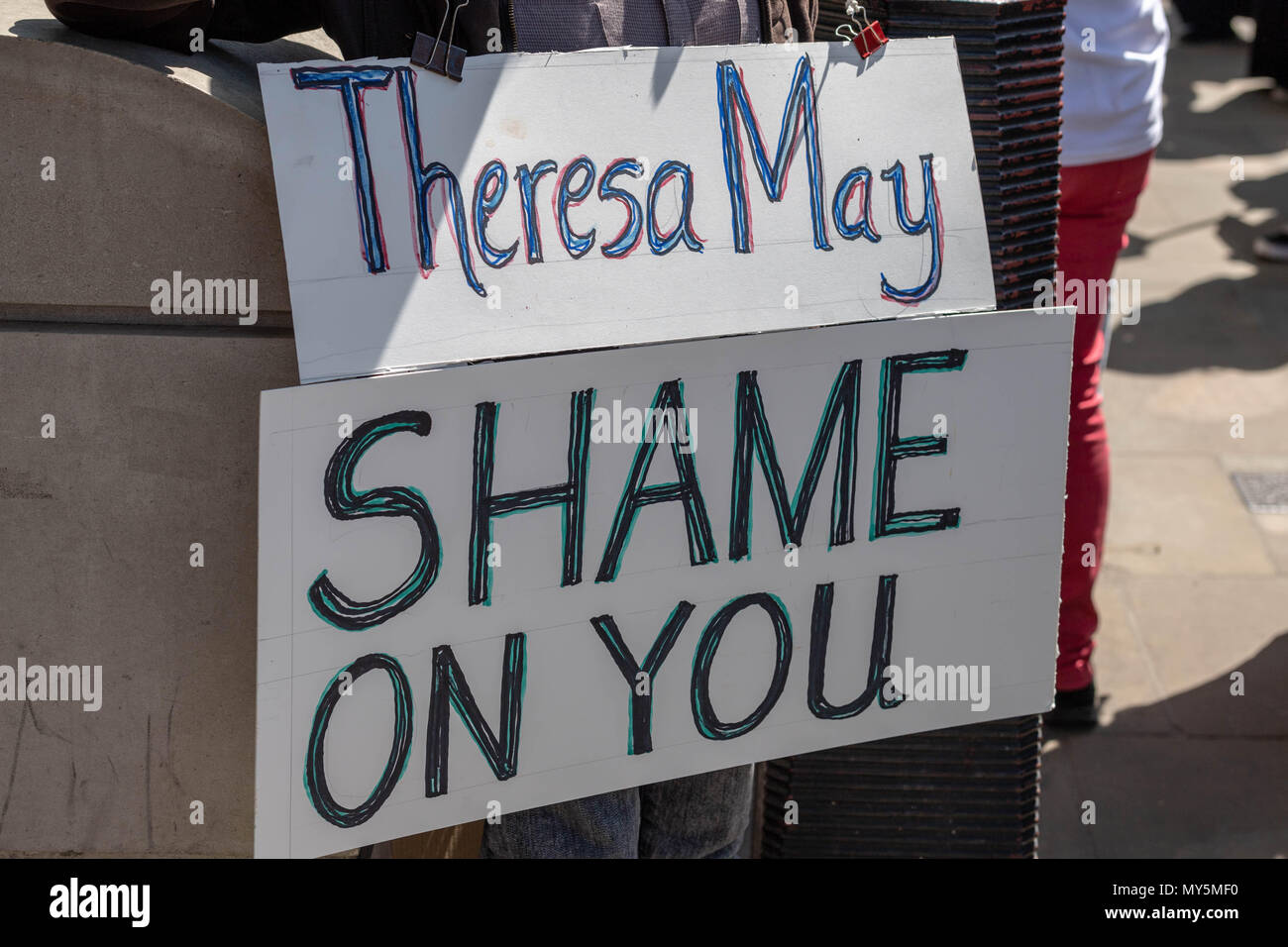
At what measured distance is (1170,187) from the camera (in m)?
7.16

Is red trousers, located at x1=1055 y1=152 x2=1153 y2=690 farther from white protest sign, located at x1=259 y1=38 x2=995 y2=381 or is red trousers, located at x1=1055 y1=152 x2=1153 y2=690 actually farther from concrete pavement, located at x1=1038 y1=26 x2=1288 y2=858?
white protest sign, located at x1=259 y1=38 x2=995 y2=381

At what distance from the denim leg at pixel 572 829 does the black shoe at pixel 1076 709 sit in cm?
162

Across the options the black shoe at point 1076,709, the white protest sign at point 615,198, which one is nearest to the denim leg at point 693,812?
the white protest sign at point 615,198

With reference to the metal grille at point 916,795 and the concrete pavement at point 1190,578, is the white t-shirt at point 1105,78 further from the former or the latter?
the concrete pavement at point 1190,578

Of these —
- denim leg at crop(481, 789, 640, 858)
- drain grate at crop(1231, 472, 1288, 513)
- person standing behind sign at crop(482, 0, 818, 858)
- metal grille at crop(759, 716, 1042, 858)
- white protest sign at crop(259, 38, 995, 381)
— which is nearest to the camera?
white protest sign at crop(259, 38, 995, 381)

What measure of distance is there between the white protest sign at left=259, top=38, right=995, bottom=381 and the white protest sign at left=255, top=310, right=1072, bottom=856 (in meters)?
0.05

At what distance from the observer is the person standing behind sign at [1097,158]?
2.73 meters

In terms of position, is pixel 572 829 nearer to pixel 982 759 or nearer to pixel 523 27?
pixel 982 759

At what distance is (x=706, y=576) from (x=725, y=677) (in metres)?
0.15

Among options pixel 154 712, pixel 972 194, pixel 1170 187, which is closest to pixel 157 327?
pixel 154 712

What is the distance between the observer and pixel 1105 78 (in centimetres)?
274

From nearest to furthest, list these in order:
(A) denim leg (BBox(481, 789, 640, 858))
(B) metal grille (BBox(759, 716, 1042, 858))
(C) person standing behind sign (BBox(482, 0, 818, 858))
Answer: (C) person standing behind sign (BBox(482, 0, 818, 858))
(A) denim leg (BBox(481, 789, 640, 858))
(B) metal grille (BBox(759, 716, 1042, 858))

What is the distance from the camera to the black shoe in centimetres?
323

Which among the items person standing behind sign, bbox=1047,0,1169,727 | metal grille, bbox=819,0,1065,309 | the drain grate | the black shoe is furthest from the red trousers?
the drain grate
